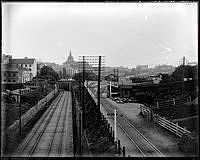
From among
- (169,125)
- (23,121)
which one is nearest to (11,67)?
(23,121)

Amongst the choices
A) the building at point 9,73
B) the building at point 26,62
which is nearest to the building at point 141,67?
the building at point 26,62

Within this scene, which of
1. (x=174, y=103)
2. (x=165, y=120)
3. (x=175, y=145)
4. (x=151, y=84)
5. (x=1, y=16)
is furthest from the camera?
(x=165, y=120)

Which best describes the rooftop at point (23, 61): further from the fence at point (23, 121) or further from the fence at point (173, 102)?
the fence at point (173, 102)

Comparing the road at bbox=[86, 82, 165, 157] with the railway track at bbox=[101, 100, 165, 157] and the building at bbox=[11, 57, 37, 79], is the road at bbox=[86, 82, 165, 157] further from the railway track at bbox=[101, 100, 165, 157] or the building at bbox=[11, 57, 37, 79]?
the building at bbox=[11, 57, 37, 79]

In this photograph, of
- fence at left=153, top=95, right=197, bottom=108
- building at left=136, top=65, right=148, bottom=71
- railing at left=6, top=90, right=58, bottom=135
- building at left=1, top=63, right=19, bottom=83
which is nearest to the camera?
building at left=1, top=63, right=19, bottom=83

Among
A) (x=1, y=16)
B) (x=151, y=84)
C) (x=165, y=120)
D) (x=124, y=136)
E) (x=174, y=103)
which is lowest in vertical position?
(x=124, y=136)

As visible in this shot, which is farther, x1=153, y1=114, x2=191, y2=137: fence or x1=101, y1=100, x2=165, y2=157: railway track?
x1=153, y1=114, x2=191, y2=137: fence

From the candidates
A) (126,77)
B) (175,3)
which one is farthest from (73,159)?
(175,3)

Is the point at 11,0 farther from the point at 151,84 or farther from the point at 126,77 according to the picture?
the point at 151,84

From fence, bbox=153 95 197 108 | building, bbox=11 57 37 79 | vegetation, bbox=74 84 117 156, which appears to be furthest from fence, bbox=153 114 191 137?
building, bbox=11 57 37 79
